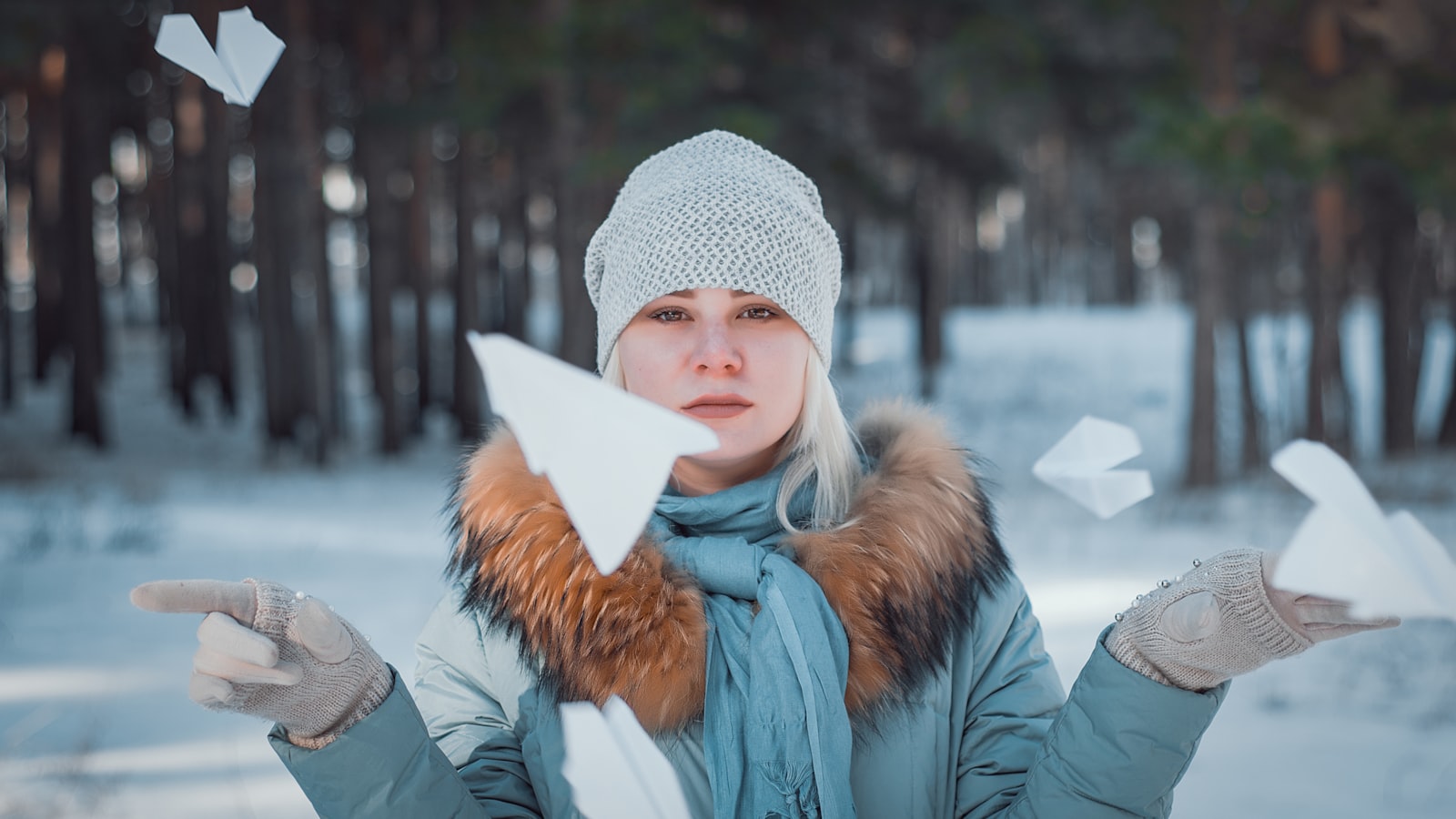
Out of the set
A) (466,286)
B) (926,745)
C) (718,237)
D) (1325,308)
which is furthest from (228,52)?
(466,286)

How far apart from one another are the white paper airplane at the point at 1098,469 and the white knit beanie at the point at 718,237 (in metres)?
0.48

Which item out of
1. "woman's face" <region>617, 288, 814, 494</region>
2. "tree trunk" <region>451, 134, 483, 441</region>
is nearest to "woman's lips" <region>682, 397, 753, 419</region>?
"woman's face" <region>617, 288, 814, 494</region>

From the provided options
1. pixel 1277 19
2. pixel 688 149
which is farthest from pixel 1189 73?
pixel 688 149

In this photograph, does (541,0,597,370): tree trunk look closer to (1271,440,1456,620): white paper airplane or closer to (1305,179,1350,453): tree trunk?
(1305,179,1350,453): tree trunk

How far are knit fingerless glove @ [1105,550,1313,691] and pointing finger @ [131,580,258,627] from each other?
4.15ft

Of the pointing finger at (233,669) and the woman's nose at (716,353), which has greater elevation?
the woman's nose at (716,353)

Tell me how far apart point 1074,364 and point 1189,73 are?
10.2m

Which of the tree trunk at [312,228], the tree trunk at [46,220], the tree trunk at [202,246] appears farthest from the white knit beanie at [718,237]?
the tree trunk at [46,220]

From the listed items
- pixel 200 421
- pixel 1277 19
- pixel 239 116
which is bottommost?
pixel 200 421

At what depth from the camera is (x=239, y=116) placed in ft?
83.3

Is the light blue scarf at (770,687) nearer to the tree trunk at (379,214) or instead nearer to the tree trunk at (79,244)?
the tree trunk at (379,214)

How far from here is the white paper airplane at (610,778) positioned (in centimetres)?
154

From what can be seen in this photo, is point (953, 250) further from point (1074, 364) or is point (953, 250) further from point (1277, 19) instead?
point (1277, 19)

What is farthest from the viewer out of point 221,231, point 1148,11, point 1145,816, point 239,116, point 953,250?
point 953,250
